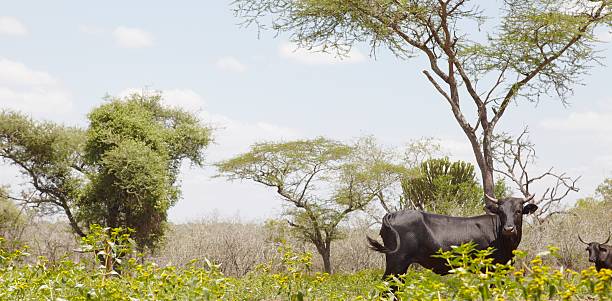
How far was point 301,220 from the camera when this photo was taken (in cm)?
2020

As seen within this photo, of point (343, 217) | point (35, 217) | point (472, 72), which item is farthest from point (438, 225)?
point (35, 217)

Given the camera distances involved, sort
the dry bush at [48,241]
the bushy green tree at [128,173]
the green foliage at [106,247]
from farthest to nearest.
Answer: the dry bush at [48,241] < the bushy green tree at [128,173] < the green foliage at [106,247]

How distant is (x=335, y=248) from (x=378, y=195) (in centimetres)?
304

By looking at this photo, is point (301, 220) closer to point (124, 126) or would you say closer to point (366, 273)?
point (366, 273)

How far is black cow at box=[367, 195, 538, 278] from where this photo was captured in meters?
10.8

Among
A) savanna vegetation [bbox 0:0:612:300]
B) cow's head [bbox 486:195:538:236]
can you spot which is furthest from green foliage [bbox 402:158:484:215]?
cow's head [bbox 486:195:538:236]

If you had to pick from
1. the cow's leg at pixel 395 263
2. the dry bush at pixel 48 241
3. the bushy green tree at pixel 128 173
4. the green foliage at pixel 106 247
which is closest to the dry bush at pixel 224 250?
the bushy green tree at pixel 128 173

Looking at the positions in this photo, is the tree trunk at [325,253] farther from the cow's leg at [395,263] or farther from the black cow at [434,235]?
the cow's leg at [395,263]

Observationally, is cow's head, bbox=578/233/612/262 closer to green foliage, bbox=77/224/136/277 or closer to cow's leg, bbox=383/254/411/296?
cow's leg, bbox=383/254/411/296

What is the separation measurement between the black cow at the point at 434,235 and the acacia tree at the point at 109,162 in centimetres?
1002

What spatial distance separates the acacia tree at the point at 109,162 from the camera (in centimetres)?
1945

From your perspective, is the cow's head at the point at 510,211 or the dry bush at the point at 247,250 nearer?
the cow's head at the point at 510,211

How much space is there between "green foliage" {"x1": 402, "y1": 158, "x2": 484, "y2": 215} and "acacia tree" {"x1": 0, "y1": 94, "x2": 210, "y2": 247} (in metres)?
6.99

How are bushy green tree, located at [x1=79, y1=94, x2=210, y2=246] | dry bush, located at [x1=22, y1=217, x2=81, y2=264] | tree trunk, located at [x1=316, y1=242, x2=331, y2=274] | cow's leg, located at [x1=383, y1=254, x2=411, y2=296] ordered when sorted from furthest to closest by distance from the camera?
1. dry bush, located at [x1=22, y1=217, x2=81, y2=264]
2. tree trunk, located at [x1=316, y1=242, x2=331, y2=274]
3. bushy green tree, located at [x1=79, y1=94, x2=210, y2=246]
4. cow's leg, located at [x1=383, y1=254, x2=411, y2=296]
